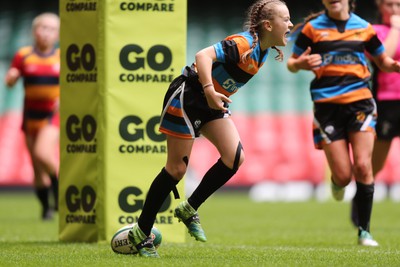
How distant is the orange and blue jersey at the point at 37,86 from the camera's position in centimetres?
1279

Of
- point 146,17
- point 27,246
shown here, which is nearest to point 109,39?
point 146,17

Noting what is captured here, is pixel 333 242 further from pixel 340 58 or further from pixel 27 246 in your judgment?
pixel 27 246

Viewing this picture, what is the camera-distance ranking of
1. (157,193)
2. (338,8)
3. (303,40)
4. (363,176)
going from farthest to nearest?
1. (303,40)
2. (338,8)
3. (363,176)
4. (157,193)

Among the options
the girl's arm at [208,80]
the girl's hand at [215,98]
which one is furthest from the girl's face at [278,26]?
the girl's hand at [215,98]

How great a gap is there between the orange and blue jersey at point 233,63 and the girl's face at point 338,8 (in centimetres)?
178

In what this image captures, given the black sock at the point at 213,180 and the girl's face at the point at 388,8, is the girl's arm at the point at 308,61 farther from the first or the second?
the girl's face at the point at 388,8

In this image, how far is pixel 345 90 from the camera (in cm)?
856

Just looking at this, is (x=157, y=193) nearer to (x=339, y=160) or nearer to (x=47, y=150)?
(x=339, y=160)

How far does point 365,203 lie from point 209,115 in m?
2.18

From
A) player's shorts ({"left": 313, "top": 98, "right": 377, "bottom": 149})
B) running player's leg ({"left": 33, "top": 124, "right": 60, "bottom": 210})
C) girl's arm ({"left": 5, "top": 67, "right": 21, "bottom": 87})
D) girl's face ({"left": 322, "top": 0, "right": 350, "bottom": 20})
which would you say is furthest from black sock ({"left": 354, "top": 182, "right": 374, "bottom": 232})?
girl's arm ({"left": 5, "top": 67, "right": 21, "bottom": 87})

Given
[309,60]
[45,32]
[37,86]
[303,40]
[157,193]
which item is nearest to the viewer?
[157,193]

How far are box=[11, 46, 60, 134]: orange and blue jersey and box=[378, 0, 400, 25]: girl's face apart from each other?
460 cm

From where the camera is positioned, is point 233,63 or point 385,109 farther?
point 385,109

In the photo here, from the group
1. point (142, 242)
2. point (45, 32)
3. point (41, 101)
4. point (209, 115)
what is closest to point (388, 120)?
point (209, 115)
